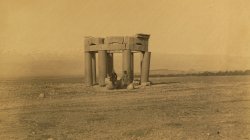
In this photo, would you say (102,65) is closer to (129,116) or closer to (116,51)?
(116,51)

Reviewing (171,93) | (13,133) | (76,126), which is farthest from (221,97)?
(13,133)

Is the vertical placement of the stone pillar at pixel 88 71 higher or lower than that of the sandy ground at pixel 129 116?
higher

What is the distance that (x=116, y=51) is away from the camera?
78.4ft

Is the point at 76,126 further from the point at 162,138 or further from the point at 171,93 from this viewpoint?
the point at 171,93

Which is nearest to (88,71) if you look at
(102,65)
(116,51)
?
(102,65)

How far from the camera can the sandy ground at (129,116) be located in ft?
36.3

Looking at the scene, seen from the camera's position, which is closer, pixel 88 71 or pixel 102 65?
pixel 102 65

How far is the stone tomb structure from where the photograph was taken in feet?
75.5

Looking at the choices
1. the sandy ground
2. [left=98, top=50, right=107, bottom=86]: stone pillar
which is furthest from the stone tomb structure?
the sandy ground

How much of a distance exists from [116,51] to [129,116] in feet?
36.3

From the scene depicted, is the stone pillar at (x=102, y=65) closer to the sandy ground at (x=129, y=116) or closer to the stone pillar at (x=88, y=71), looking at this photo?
the stone pillar at (x=88, y=71)

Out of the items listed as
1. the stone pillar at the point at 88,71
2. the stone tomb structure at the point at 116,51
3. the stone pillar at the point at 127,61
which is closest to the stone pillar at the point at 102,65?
the stone tomb structure at the point at 116,51

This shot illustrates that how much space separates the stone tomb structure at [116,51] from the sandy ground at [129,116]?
16.0ft

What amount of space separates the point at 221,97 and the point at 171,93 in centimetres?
240
